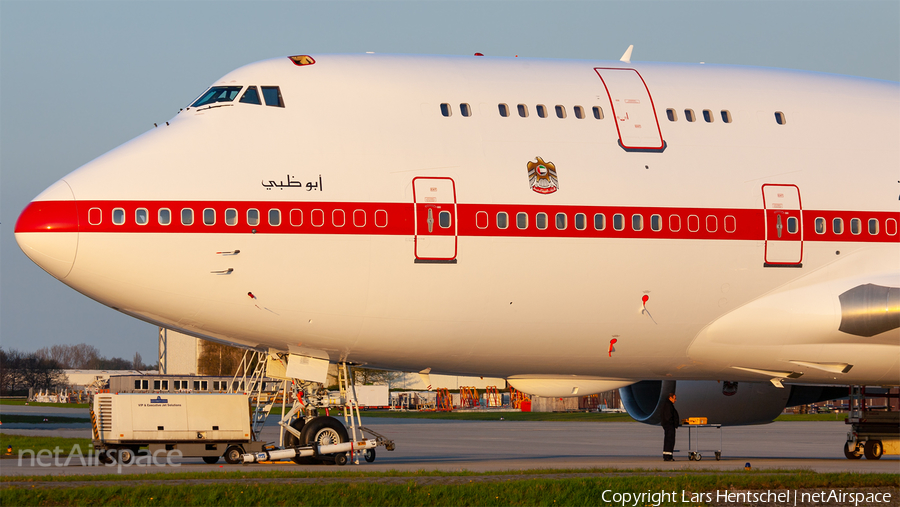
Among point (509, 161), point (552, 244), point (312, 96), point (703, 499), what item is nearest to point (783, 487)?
point (703, 499)

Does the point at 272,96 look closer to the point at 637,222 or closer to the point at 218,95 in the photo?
the point at 218,95

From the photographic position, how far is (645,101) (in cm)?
1905

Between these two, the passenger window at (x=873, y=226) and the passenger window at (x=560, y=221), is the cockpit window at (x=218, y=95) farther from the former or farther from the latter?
the passenger window at (x=873, y=226)

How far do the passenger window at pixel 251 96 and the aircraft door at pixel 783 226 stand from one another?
9.17m

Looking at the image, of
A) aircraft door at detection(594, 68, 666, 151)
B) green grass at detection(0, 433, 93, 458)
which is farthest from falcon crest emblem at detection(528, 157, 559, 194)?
green grass at detection(0, 433, 93, 458)

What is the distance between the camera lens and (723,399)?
23281mm

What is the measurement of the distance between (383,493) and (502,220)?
5527mm

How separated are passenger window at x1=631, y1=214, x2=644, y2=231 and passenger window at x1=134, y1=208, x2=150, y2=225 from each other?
8.16 meters

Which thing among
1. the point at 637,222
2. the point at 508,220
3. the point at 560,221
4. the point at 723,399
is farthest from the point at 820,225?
the point at 508,220

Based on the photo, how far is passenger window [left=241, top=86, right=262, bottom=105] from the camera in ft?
59.4

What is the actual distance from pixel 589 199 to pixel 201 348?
87.5 metres

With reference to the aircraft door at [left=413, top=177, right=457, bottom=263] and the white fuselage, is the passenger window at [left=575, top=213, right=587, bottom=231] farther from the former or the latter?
the aircraft door at [left=413, top=177, right=457, bottom=263]

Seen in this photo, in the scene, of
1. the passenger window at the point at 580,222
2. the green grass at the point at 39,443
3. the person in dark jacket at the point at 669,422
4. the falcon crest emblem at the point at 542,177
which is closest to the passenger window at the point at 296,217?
the falcon crest emblem at the point at 542,177

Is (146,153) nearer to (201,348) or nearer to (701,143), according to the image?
(701,143)
